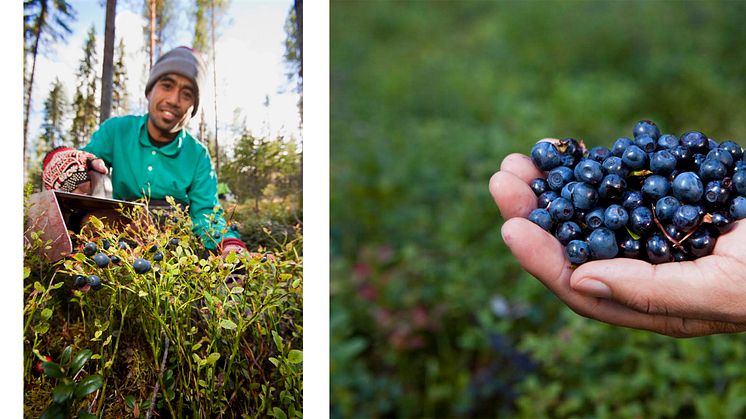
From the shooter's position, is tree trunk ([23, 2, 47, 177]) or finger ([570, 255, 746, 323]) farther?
tree trunk ([23, 2, 47, 177])

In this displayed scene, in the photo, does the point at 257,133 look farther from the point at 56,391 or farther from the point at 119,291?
the point at 56,391

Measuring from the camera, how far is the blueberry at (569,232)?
107 cm

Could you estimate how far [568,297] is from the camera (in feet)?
3.74

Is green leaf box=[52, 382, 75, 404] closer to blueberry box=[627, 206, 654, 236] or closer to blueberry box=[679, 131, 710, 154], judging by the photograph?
blueberry box=[627, 206, 654, 236]

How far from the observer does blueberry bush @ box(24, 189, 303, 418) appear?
127cm

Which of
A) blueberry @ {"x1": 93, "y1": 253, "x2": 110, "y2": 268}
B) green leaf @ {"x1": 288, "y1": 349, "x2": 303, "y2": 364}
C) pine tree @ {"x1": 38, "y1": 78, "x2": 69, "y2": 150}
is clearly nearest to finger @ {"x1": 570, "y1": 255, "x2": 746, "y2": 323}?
green leaf @ {"x1": 288, "y1": 349, "x2": 303, "y2": 364}

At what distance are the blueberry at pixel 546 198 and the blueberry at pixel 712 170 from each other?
0.70 feet

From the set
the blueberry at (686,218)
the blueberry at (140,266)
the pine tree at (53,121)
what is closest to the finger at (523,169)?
the blueberry at (686,218)

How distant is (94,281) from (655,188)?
0.96 m

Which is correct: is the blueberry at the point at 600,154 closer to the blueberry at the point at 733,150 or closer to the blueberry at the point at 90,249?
the blueberry at the point at 733,150

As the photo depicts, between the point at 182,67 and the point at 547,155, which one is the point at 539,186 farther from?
the point at 182,67

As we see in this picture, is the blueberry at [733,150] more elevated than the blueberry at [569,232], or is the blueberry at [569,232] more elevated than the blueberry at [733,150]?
the blueberry at [733,150]

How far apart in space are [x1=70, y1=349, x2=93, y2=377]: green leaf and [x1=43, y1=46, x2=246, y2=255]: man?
0.29 m
